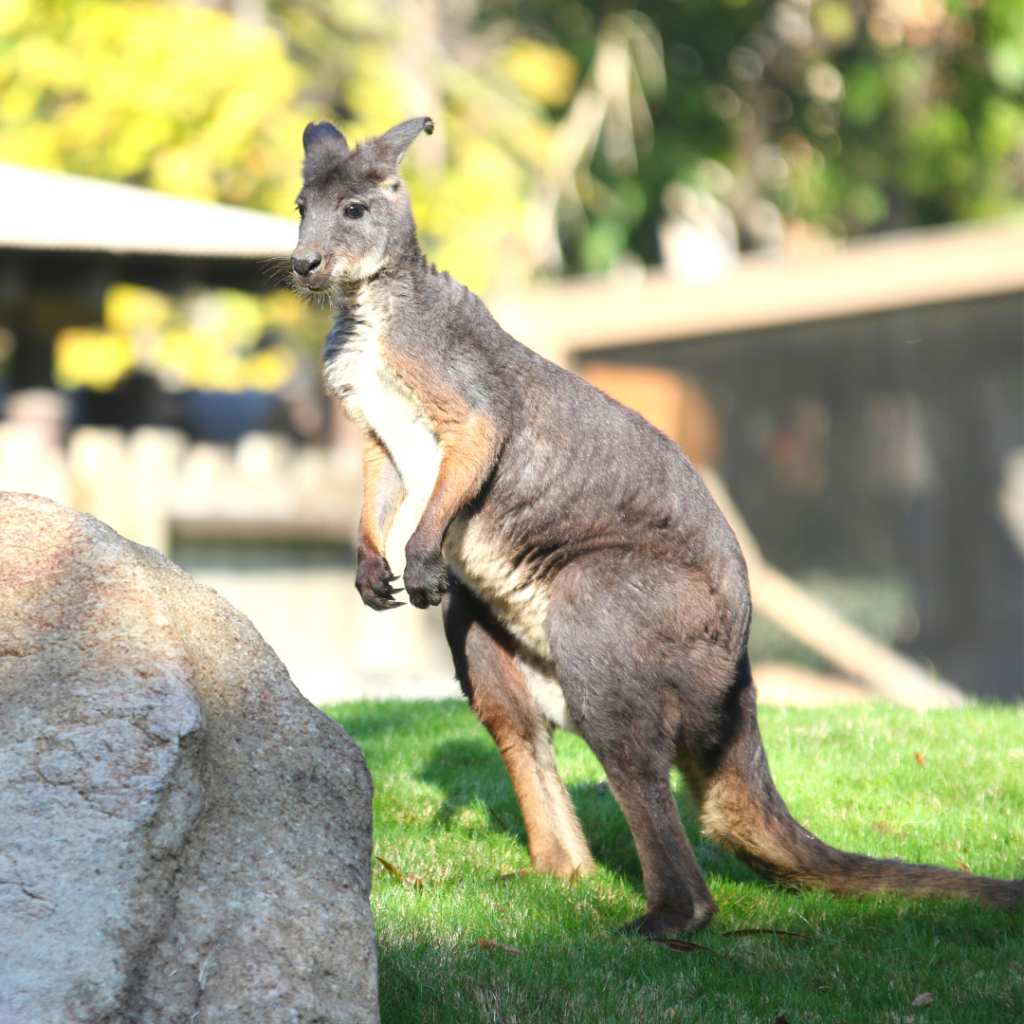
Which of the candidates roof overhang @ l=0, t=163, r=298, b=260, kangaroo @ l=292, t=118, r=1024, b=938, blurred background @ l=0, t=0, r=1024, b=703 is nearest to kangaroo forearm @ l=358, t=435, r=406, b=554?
kangaroo @ l=292, t=118, r=1024, b=938

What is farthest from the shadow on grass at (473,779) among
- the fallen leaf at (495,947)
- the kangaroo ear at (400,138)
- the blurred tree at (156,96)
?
the blurred tree at (156,96)

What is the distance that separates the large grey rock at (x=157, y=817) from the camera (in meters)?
2.55

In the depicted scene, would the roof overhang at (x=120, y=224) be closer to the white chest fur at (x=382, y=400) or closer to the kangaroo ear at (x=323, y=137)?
the kangaroo ear at (x=323, y=137)

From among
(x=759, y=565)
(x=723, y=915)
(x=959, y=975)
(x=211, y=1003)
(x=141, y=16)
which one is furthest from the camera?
(x=141, y=16)

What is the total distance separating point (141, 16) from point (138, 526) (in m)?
7.12

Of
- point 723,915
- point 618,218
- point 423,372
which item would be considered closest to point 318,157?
point 423,372

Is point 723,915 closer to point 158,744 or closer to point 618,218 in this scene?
point 158,744

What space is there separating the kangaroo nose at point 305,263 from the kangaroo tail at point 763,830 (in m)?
1.89

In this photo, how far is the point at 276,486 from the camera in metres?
12.1

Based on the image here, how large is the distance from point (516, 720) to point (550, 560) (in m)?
0.58

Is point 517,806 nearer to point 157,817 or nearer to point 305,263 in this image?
point 305,263

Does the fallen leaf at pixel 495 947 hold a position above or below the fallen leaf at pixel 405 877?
above

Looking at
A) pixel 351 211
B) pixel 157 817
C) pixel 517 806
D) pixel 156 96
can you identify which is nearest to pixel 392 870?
pixel 517 806

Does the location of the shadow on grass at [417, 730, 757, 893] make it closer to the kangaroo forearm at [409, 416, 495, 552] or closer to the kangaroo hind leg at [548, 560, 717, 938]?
the kangaroo hind leg at [548, 560, 717, 938]
